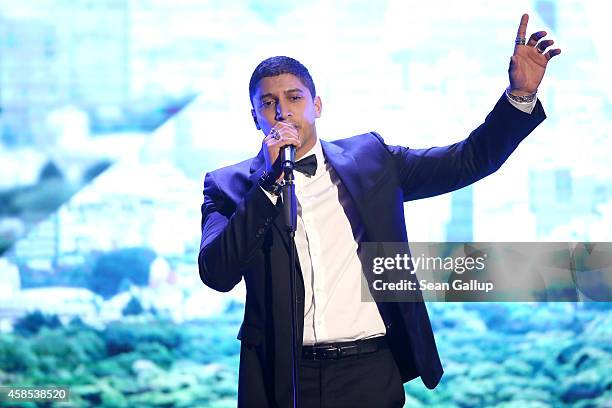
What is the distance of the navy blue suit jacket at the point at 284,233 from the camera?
2.36 m

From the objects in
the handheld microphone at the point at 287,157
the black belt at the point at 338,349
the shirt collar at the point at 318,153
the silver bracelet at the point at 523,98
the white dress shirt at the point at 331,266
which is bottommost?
the black belt at the point at 338,349

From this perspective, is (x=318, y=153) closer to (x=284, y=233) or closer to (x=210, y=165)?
(x=284, y=233)

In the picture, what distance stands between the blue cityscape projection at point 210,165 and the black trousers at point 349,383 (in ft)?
4.83

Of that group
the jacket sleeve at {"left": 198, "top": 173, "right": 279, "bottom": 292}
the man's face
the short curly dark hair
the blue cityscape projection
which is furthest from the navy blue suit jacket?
the blue cityscape projection

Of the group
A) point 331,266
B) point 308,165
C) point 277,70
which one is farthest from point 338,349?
point 277,70

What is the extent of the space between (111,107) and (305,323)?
2.08 meters

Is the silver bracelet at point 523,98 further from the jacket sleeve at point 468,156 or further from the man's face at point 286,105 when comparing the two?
the man's face at point 286,105

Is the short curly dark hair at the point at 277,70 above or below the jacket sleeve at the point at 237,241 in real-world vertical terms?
above

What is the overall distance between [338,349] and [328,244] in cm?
32

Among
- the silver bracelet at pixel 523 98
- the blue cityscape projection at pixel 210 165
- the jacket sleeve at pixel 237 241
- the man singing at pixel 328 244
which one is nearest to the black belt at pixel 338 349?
the man singing at pixel 328 244

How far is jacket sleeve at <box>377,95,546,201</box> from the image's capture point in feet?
8.12

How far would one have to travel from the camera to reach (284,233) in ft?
7.95

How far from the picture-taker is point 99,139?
13.4 ft

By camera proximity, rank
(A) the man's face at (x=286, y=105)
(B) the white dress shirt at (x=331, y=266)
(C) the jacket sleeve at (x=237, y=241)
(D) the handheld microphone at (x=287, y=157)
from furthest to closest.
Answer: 1. (A) the man's face at (x=286, y=105)
2. (B) the white dress shirt at (x=331, y=266)
3. (C) the jacket sleeve at (x=237, y=241)
4. (D) the handheld microphone at (x=287, y=157)
